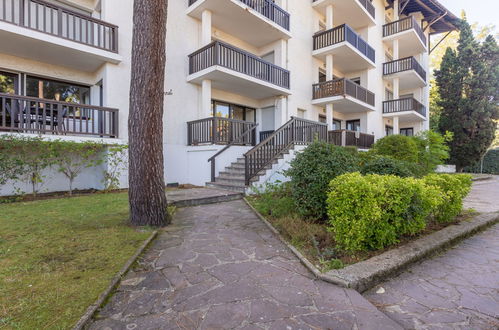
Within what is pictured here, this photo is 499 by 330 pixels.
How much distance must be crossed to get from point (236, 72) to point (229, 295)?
9.14 meters

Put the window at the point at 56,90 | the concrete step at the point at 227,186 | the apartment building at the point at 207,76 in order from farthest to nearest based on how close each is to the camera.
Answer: the window at the point at 56,90
the concrete step at the point at 227,186
the apartment building at the point at 207,76

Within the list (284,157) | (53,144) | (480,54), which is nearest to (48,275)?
(53,144)

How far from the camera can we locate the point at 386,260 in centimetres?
302

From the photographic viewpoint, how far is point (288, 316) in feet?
6.89

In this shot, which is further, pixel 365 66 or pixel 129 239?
pixel 365 66

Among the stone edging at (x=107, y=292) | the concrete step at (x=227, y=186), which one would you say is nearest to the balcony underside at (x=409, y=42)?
the concrete step at (x=227, y=186)

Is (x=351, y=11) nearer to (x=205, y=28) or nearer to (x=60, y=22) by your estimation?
(x=205, y=28)

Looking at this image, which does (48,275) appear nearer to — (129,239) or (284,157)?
(129,239)

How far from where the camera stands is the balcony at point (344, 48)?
13.8 metres

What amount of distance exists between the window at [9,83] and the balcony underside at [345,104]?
1334 centimetres

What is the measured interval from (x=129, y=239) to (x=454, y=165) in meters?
26.2

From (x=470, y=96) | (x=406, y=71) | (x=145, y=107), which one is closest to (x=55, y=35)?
(x=145, y=107)

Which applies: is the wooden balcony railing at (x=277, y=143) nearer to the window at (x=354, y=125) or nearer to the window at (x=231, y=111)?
the window at (x=231, y=111)

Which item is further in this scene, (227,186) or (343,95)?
(343,95)
